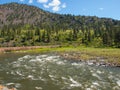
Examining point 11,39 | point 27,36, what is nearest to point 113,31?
point 27,36

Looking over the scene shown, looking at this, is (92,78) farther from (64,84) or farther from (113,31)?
(113,31)

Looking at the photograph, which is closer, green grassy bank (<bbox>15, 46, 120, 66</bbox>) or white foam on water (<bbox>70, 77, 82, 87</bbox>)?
white foam on water (<bbox>70, 77, 82, 87</bbox>)

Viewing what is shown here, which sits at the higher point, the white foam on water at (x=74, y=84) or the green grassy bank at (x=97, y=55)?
the green grassy bank at (x=97, y=55)

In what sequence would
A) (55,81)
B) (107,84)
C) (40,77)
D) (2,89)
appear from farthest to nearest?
Result: (40,77) < (55,81) < (107,84) < (2,89)

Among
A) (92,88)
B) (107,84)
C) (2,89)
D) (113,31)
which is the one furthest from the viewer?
(113,31)

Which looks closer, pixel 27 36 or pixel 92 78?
pixel 92 78

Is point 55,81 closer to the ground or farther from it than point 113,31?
closer to the ground

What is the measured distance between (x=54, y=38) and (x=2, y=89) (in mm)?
134545

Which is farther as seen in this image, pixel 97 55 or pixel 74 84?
pixel 97 55

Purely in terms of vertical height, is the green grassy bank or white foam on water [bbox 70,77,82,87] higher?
the green grassy bank

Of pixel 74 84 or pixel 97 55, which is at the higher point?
pixel 97 55

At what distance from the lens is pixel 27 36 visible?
527ft

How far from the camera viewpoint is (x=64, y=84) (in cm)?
3362

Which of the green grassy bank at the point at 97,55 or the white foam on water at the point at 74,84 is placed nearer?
the white foam on water at the point at 74,84
